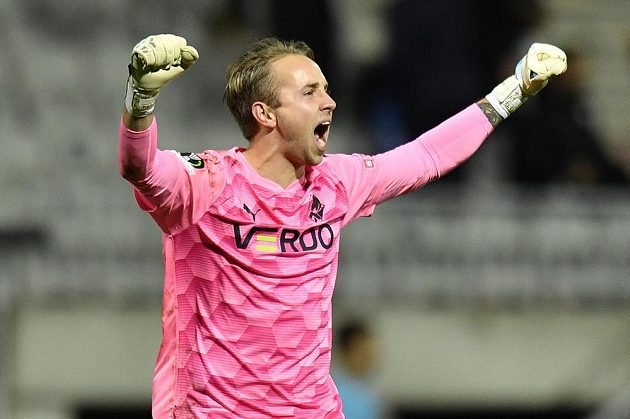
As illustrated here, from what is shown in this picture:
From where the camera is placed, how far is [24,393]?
9.11 meters

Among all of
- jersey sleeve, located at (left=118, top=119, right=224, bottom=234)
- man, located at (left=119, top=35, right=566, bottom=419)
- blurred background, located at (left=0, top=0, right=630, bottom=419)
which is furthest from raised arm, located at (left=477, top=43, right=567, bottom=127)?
blurred background, located at (left=0, top=0, right=630, bottom=419)

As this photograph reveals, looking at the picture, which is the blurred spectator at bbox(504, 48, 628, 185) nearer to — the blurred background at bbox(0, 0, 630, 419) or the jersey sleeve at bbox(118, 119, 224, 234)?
the blurred background at bbox(0, 0, 630, 419)

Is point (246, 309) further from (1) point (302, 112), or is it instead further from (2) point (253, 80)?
Answer: (2) point (253, 80)

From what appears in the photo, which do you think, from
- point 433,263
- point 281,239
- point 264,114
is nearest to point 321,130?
point 264,114

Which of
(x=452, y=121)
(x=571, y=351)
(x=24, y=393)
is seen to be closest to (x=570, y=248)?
(x=571, y=351)

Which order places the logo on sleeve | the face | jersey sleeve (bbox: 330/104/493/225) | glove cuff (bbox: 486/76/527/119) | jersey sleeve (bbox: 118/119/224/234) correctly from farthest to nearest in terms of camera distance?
glove cuff (bbox: 486/76/527/119)
jersey sleeve (bbox: 330/104/493/225)
the face
the logo on sleeve
jersey sleeve (bbox: 118/119/224/234)

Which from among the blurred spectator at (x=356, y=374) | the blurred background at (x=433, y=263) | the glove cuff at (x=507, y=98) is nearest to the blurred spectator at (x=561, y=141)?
the blurred background at (x=433, y=263)

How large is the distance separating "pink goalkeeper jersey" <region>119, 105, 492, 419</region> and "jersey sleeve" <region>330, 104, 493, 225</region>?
11.2 inches

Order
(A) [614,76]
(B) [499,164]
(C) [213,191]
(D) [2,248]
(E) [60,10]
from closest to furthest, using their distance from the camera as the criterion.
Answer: (C) [213,191]
(D) [2,248]
(B) [499,164]
(E) [60,10]
(A) [614,76]

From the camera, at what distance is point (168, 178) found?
14.7 ft

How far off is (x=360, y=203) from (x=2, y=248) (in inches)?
173

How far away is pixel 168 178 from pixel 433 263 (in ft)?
16.2

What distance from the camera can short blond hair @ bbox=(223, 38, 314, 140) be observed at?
4.97 metres

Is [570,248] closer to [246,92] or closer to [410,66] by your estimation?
[410,66]
